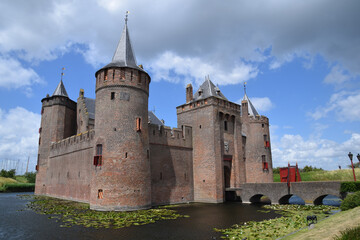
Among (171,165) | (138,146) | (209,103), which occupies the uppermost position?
(209,103)

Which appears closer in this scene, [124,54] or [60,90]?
[124,54]

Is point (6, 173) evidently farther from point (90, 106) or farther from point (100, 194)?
point (100, 194)

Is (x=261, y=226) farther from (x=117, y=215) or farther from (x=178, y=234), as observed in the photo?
(x=117, y=215)

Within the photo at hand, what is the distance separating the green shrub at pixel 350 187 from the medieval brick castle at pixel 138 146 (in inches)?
417

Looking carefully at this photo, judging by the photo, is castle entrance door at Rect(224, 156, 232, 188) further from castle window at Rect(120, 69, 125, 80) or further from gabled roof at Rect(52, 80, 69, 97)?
gabled roof at Rect(52, 80, 69, 97)

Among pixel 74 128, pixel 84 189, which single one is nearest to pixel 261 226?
pixel 84 189

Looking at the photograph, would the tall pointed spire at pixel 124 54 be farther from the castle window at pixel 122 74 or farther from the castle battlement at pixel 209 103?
the castle battlement at pixel 209 103

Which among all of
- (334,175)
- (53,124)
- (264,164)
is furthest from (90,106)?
(334,175)

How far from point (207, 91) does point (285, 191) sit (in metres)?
13.4

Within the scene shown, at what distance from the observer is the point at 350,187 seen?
20312 mm

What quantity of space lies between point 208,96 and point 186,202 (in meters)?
11.7

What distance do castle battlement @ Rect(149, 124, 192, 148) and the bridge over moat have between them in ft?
23.0

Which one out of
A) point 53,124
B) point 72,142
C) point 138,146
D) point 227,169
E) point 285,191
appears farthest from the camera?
point 53,124

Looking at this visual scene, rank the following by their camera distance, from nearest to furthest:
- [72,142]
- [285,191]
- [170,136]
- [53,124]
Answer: [285,191]
[170,136]
[72,142]
[53,124]
